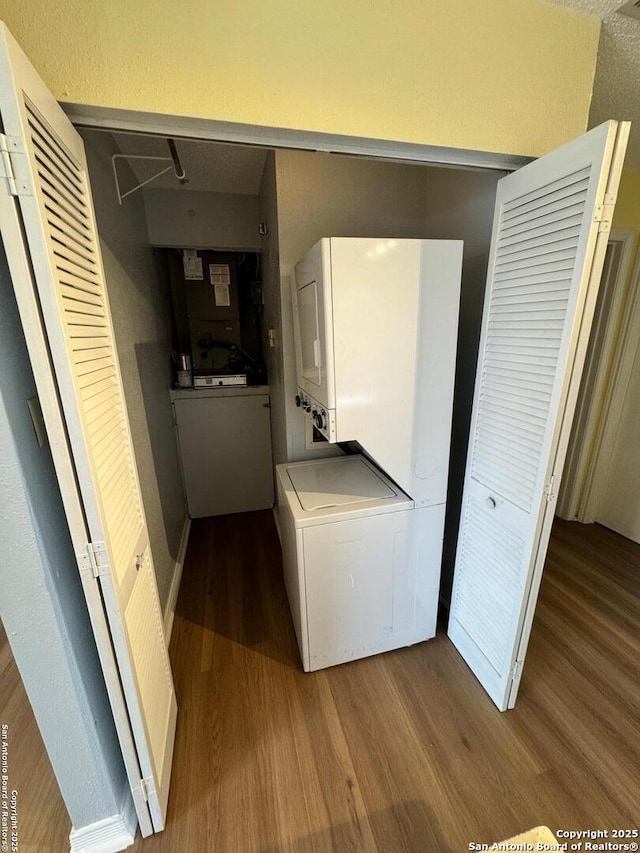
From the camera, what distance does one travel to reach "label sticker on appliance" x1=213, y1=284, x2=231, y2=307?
116 inches

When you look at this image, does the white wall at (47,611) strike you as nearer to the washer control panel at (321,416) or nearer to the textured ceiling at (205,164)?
the washer control panel at (321,416)

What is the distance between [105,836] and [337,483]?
1354mm

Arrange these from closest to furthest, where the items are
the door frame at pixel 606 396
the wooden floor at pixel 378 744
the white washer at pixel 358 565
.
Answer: the wooden floor at pixel 378 744 < the white washer at pixel 358 565 < the door frame at pixel 606 396

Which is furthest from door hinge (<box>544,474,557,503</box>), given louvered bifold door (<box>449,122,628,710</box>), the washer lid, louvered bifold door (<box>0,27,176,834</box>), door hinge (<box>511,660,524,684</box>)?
louvered bifold door (<box>0,27,176,834</box>)

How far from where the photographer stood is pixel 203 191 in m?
2.38

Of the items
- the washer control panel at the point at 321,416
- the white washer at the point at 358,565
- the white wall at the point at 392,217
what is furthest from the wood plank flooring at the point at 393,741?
the washer control panel at the point at 321,416

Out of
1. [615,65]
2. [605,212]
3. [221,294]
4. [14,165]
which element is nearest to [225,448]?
[221,294]

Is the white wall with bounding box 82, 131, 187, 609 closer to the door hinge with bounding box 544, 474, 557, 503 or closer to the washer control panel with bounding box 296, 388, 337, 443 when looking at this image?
the washer control panel with bounding box 296, 388, 337, 443

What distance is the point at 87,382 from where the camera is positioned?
2.78 ft

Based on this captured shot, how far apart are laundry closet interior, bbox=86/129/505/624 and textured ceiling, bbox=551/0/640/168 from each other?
42 centimetres

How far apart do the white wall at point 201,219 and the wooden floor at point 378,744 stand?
240 cm

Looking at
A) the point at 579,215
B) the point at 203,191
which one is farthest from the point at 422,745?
the point at 203,191

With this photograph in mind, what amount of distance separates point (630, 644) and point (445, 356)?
1.77m

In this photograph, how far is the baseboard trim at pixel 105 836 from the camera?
1.04m
